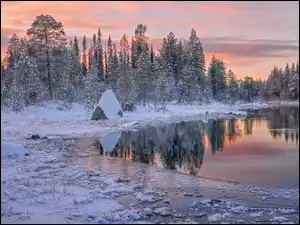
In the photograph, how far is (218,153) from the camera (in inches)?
784

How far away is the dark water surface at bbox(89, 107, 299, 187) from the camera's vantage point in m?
14.5

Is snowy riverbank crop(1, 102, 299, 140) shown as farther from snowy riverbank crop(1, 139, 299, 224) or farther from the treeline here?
snowy riverbank crop(1, 139, 299, 224)

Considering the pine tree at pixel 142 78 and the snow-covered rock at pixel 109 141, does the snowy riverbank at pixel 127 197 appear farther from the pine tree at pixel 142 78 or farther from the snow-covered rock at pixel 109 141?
the pine tree at pixel 142 78

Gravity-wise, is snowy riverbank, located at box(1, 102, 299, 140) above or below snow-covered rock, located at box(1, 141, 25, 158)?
above

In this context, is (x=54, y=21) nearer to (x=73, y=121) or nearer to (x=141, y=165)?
(x=73, y=121)

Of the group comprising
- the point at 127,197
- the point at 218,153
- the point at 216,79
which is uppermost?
the point at 216,79

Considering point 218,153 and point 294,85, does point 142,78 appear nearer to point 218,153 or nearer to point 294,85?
point 294,85

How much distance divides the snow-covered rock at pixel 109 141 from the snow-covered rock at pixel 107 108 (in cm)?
1084

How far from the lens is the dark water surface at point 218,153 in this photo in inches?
572

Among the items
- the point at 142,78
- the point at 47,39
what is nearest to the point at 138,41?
the point at 142,78

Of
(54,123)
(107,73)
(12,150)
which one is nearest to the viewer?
(12,150)

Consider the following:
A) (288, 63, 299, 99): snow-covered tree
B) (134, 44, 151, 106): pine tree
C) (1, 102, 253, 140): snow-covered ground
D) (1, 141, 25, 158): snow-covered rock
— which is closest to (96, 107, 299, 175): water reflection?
(1, 102, 253, 140): snow-covered ground

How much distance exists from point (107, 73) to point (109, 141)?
58490 millimetres

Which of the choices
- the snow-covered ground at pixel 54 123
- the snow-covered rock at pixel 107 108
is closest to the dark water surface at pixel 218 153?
the snow-covered ground at pixel 54 123
